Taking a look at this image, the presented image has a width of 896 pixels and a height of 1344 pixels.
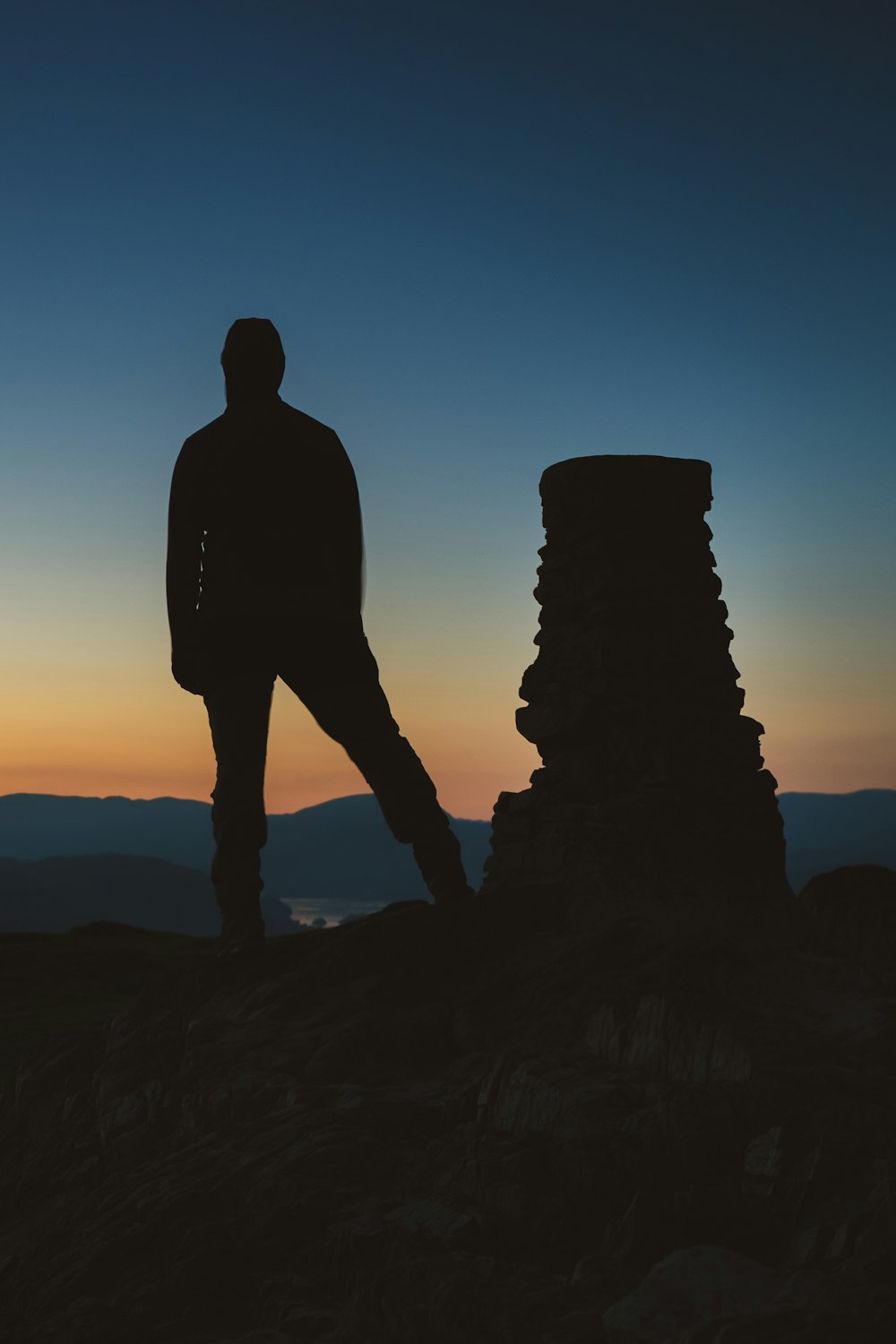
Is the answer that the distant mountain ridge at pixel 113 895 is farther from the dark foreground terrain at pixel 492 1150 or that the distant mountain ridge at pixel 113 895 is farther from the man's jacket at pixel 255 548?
the dark foreground terrain at pixel 492 1150

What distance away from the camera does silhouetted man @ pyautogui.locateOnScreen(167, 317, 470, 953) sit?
6.02 m

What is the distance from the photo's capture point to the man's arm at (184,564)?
6.08 meters

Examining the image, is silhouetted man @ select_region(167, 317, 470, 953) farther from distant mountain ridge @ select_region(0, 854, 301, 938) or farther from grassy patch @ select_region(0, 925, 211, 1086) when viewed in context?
distant mountain ridge @ select_region(0, 854, 301, 938)

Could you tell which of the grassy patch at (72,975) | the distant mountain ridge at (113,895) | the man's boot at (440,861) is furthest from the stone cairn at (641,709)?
the distant mountain ridge at (113,895)

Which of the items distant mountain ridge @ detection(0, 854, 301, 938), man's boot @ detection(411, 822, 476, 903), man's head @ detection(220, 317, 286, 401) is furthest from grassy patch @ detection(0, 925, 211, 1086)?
distant mountain ridge @ detection(0, 854, 301, 938)

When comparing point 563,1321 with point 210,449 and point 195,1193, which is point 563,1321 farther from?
point 210,449

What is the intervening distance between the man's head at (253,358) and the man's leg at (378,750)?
150cm

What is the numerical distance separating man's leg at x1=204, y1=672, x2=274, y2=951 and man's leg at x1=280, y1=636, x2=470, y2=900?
0.82 ft

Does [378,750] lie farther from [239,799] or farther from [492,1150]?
[492,1150]

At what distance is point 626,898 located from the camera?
672 centimetres

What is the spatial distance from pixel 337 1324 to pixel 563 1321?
2.17ft

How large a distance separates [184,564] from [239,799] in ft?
4.18

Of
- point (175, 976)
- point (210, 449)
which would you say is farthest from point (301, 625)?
point (175, 976)

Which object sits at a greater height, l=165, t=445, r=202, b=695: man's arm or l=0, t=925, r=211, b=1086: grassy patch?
l=165, t=445, r=202, b=695: man's arm
